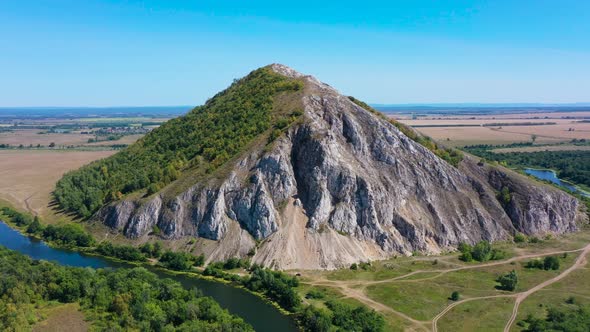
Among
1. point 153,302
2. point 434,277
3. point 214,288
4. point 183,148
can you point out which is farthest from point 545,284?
point 183,148

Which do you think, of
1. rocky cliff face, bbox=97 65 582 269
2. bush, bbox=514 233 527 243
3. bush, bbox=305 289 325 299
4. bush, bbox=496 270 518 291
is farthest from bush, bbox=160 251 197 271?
bush, bbox=514 233 527 243

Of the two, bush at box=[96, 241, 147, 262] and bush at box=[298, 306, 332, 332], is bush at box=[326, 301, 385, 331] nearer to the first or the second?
bush at box=[298, 306, 332, 332]

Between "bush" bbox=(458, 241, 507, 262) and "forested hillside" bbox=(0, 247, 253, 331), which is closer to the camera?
"forested hillside" bbox=(0, 247, 253, 331)

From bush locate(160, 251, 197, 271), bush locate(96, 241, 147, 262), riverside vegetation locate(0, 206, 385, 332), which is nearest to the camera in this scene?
riverside vegetation locate(0, 206, 385, 332)

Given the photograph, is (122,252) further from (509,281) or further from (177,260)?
(509,281)

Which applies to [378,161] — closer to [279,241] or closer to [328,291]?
[279,241]

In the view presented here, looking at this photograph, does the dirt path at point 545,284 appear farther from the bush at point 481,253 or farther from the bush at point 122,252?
Result: the bush at point 122,252
